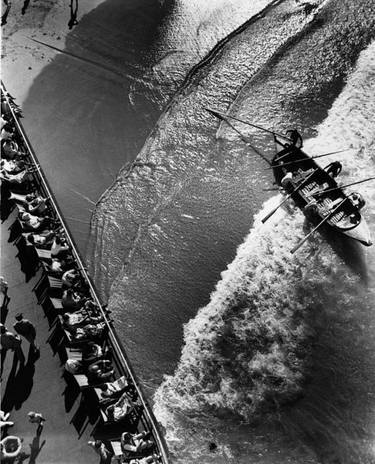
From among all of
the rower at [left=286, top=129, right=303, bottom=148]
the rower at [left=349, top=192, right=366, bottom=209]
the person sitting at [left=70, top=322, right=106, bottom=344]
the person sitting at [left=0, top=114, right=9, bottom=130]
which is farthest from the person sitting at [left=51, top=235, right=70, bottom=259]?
the rower at [left=349, top=192, right=366, bottom=209]

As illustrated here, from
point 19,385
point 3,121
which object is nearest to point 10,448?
point 19,385

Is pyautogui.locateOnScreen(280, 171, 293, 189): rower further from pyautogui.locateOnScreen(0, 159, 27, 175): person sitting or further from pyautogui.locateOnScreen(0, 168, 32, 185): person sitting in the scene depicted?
pyautogui.locateOnScreen(0, 159, 27, 175): person sitting

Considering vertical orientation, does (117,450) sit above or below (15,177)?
below

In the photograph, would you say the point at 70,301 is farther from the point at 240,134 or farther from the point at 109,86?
the point at 109,86

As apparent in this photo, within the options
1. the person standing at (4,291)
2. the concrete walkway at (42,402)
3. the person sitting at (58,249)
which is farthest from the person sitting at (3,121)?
the concrete walkway at (42,402)

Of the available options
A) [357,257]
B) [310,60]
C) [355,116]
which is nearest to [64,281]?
[357,257]

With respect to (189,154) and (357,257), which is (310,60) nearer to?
(189,154)
